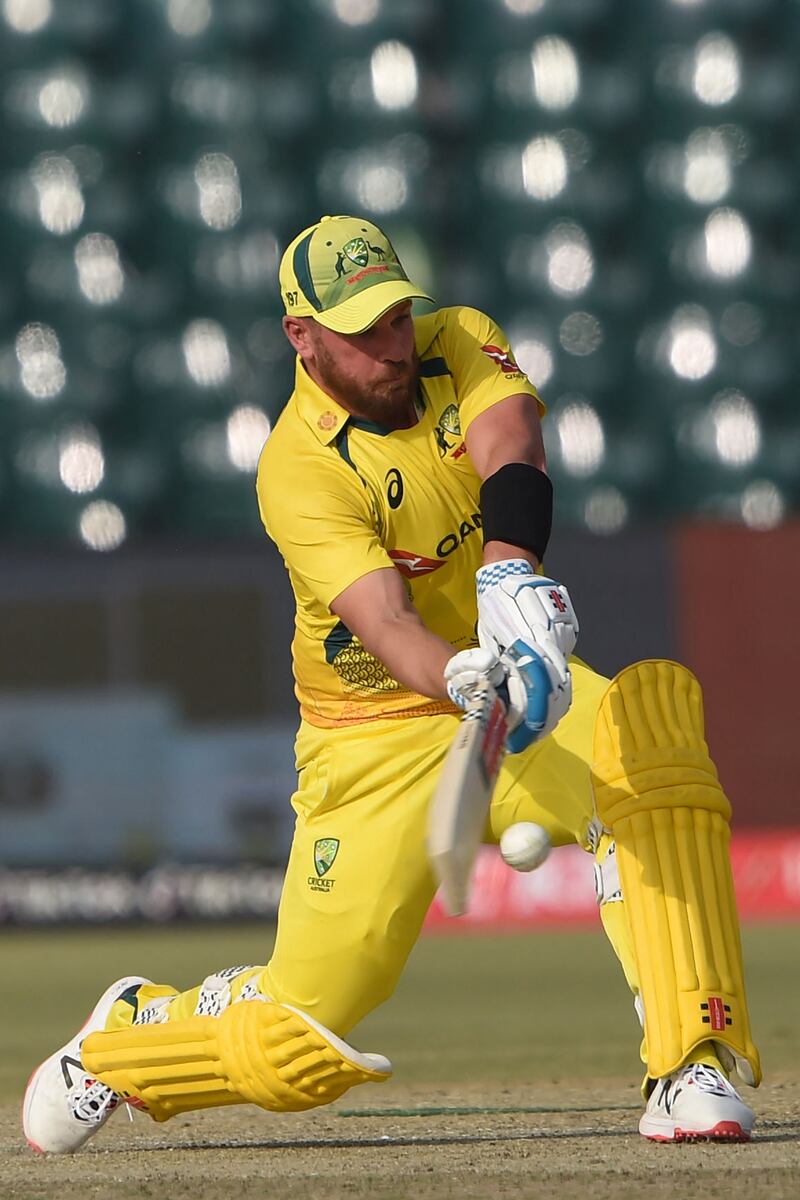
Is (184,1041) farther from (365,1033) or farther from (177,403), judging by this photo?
(177,403)

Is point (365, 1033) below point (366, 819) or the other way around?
below

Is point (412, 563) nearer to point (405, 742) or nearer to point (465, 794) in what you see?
point (405, 742)

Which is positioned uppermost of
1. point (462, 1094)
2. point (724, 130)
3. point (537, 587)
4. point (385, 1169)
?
point (724, 130)

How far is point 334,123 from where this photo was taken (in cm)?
1419

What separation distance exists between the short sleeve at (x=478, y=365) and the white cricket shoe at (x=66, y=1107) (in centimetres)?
130

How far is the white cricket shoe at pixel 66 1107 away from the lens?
3896mm

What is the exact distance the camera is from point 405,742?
3.71m

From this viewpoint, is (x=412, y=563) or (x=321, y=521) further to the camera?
(x=412, y=563)

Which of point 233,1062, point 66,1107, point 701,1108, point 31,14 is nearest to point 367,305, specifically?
point 233,1062

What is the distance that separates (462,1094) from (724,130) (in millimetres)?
10288

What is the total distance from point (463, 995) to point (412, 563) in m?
5.06

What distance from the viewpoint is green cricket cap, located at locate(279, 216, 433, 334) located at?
3646 millimetres

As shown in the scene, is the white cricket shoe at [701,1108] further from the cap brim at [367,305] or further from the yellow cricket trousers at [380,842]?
the cap brim at [367,305]

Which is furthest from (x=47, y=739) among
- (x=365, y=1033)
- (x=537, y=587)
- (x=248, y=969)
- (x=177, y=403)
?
(x=537, y=587)
